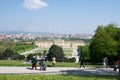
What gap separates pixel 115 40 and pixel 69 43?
13834cm

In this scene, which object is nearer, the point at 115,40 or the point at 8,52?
the point at 115,40

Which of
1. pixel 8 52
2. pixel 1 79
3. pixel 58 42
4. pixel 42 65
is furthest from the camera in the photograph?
pixel 58 42

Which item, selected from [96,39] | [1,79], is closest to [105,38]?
[96,39]

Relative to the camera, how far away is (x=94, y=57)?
5234cm

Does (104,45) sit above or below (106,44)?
below

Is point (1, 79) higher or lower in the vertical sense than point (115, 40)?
lower

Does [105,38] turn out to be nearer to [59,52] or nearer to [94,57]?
[94,57]

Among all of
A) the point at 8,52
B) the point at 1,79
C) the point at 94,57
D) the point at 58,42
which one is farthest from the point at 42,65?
the point at 58,42

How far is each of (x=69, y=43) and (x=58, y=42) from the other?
6762mm

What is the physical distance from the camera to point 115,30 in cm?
5206

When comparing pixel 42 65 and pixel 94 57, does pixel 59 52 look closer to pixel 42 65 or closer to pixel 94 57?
pixel 94 57

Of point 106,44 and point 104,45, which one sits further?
point 104,45

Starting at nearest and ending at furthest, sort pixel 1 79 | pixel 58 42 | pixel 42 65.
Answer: pixel 1 79, pixel 42 65, pixel 58 42

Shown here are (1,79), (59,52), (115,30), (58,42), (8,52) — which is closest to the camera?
(1,79)
